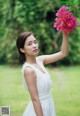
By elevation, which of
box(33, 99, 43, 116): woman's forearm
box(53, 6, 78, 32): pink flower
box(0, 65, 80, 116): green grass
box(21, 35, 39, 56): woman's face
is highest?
box(53, 6, 78, 32): pink flower

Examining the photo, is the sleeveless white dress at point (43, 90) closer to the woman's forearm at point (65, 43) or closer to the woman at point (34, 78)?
the woman at point (34, 78)

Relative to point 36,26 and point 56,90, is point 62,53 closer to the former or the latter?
point 56,90

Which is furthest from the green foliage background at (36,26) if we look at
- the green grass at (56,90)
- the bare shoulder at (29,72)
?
the bare shoulder at (29,72)

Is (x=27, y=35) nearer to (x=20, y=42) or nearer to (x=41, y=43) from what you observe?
(x=20, y=42)

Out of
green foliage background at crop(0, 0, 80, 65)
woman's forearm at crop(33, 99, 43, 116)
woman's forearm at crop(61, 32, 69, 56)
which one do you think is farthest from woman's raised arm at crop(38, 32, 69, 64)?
green foliage background at crop(0, 0, 80, 65)

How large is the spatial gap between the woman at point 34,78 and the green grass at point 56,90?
254 cm

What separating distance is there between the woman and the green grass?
254 cm

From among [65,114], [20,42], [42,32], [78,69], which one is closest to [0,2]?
[42,32]

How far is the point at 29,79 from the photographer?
3135mm

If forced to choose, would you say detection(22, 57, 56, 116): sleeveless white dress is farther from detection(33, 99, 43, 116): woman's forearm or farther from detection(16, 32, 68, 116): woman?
detection(33, 99, 43, 116): woman's forearm

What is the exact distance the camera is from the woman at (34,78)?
3.13 m

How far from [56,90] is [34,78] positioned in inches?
170

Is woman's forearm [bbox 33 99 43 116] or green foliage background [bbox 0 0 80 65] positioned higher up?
woman's forearm [bbox 33 99 43 116]

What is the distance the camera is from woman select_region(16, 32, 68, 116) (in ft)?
10.3
